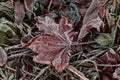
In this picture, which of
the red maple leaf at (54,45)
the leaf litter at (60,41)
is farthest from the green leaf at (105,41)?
the red maple leaf at (54,45)

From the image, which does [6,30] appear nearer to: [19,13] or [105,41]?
[19,13]

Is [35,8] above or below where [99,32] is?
above

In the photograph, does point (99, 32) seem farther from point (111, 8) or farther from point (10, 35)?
point (10, 35)

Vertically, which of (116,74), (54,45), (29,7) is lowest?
(116,74)

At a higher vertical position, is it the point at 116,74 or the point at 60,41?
the point at 60,41

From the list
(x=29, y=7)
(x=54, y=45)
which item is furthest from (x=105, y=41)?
(x=29, y=7)

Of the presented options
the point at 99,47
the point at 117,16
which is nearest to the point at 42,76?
the point at 99,47
